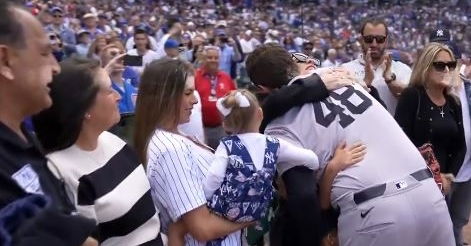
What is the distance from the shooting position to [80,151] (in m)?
2.08

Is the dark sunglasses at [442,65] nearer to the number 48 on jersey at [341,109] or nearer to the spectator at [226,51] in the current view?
the number 48 on jersey at [341,109]

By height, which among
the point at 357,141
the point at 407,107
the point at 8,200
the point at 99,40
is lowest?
the point at 99,40

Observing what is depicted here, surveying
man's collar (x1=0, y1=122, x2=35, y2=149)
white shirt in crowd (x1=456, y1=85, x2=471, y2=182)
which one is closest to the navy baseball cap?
white shirt in crowd (x1=456, y1=85, x2=471, y2=182)

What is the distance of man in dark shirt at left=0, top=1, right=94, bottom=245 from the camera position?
1.43 metres

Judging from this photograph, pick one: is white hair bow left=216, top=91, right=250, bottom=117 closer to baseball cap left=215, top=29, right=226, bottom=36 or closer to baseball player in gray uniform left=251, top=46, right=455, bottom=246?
baseball player in gray uniform left=251, top=46, right=455, bottom=246

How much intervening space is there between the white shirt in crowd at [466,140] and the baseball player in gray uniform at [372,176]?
1261mm

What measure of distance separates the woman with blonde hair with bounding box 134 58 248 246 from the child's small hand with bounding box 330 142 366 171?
0.51 metres

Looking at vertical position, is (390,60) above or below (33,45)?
below

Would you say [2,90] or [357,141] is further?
[357,141]

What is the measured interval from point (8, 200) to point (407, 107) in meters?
2.82

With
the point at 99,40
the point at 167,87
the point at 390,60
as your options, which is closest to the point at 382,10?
the point at 99,40

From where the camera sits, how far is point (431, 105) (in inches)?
152

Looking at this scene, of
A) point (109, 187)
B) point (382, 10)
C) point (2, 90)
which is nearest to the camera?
point (2, 90)

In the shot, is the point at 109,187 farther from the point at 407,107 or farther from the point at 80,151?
the point at 407,107
